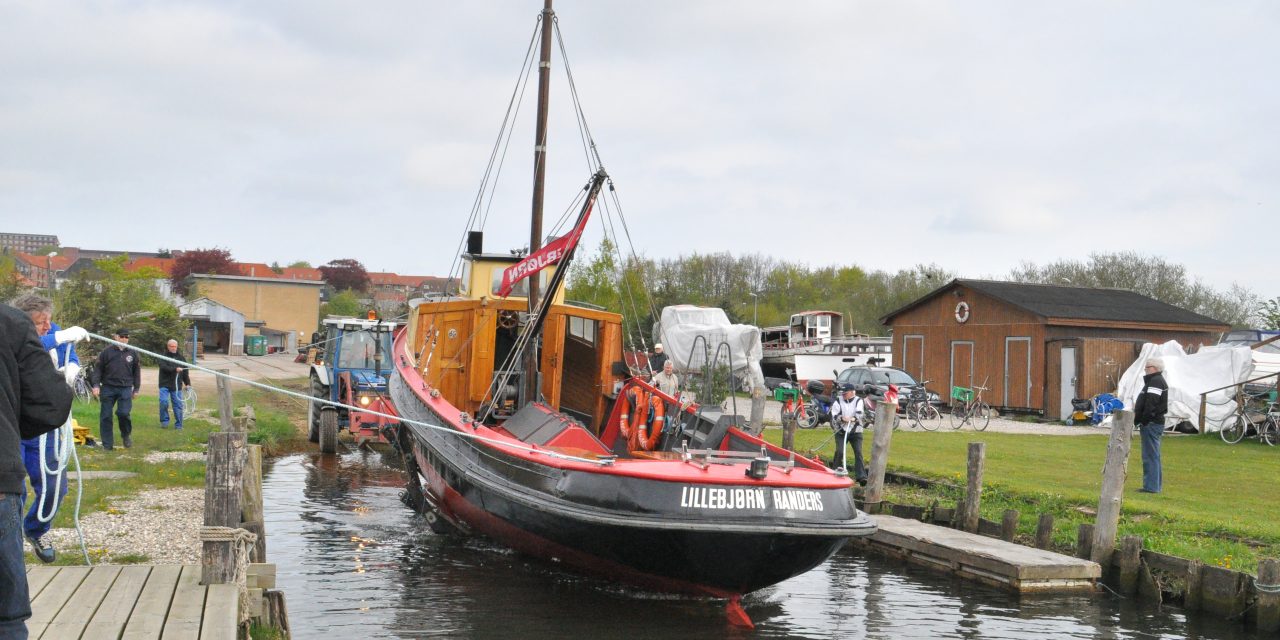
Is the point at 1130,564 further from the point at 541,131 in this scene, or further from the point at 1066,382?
the point at 1066,382

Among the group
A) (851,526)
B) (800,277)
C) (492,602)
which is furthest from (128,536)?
(800,277)

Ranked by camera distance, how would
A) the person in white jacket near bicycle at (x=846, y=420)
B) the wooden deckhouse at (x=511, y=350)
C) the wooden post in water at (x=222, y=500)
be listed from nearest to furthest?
the wooden post in water at (x=222, y=500) < the wooden deckhouse at (x=511, y=350) < the person in white jacket near bicycle at (x=846, y=420)

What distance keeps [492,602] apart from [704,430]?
3174 mm

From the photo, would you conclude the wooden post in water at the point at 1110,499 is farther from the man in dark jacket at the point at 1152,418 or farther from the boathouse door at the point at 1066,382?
the boathouse door at the point at 1066,382

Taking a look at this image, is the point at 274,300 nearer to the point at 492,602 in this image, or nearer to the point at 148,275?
the point at 148,275

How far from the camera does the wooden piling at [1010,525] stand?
40.7 feet

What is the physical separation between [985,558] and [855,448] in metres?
4.59

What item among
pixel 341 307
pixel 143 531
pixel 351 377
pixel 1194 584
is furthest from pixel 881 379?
pixel 341 307

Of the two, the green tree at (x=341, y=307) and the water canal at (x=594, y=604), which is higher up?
the green tree at (x=341, y=307)

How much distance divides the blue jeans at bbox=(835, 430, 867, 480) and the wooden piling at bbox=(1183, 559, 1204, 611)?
5589 millimetres

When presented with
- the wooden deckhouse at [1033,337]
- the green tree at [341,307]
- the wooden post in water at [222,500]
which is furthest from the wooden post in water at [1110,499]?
the green tree at [341,307]

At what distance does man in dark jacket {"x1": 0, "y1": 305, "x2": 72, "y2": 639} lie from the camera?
4.31 meters

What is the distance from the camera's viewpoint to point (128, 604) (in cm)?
614

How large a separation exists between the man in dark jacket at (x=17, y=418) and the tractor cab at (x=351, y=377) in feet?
48.0
